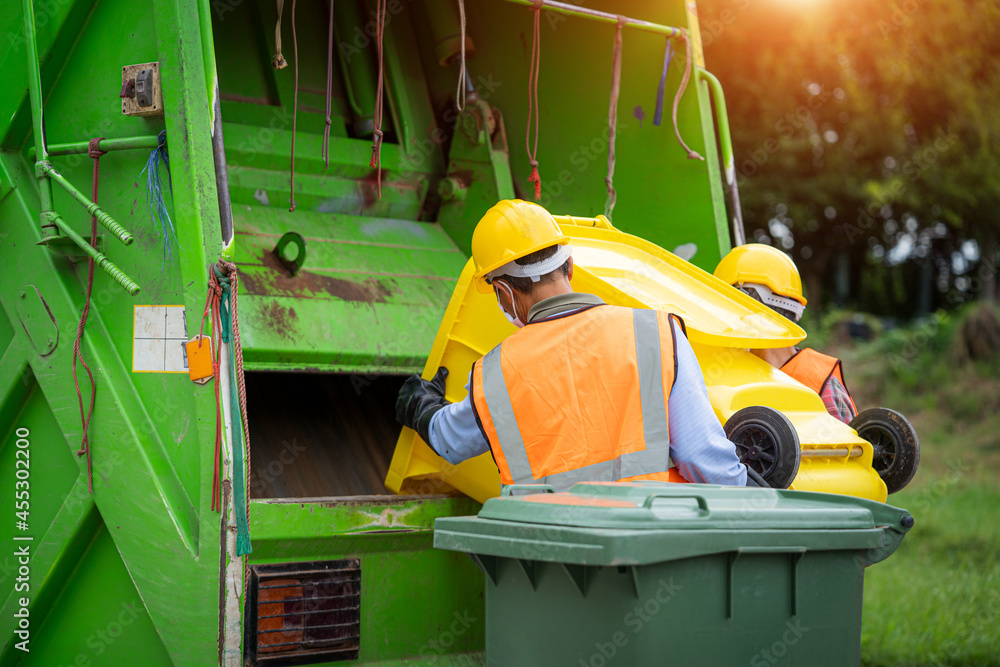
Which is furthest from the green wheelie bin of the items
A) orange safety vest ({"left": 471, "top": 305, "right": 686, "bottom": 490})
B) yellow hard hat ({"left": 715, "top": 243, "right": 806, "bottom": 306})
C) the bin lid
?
yellow hard hat ({"left": 715, "top": 243, "right": 806, "bottom": 306})

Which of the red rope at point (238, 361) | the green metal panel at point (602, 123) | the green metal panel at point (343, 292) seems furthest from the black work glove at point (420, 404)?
the green metal panel at point (602, 123)

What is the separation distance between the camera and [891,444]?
2543mm

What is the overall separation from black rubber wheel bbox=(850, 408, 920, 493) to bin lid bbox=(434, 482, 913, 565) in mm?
592

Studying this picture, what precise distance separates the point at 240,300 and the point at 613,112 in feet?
4.52

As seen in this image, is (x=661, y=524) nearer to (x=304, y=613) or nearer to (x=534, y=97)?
(x=304, y=613)

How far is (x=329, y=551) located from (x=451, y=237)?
145cm

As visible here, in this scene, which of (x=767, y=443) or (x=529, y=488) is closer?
(x=529, y=488)

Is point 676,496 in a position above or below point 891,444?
below

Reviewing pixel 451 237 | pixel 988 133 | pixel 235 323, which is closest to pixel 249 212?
pixel 451 237

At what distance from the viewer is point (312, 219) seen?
10.6 feet

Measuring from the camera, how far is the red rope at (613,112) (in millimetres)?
3168

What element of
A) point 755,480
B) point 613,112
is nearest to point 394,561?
point 755,480

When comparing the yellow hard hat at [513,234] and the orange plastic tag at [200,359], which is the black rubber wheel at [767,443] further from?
the orange plastic tag at [200,359]

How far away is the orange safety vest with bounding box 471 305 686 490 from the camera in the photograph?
2.09 m
